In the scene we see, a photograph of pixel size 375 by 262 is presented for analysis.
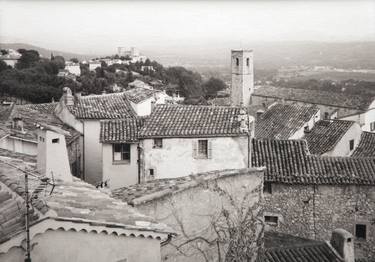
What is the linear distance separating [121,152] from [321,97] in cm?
3414

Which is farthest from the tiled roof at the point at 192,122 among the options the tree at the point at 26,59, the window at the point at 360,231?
the tree at the point at 26,59

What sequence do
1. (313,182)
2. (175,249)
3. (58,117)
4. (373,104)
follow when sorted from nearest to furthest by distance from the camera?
(175,249) → (313,182) → (58,117) → (373,104)

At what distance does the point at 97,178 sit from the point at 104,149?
4.09 m

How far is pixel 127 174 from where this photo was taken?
670 inches

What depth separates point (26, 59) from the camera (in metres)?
55.7

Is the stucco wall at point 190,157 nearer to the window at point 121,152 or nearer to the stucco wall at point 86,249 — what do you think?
the window at point 121,152

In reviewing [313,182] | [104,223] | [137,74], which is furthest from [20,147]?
[137,74]

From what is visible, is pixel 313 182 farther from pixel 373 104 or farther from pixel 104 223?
pixel 373 104

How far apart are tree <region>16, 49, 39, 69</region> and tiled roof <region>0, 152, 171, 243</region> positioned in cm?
4865

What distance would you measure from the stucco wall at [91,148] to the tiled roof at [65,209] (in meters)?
13.3

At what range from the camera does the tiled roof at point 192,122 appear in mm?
14672

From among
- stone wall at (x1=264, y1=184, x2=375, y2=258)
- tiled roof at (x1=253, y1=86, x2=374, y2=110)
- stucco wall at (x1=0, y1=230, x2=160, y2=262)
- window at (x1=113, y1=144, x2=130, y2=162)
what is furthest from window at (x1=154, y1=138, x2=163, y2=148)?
tiled roof at (x1=253, y1=86, x2=374, y2=110)

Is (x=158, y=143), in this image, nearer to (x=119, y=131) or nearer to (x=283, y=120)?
→ (x=119, y=131)

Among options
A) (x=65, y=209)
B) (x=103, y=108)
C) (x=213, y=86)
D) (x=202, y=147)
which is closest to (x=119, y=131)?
(x=202, y=147)
